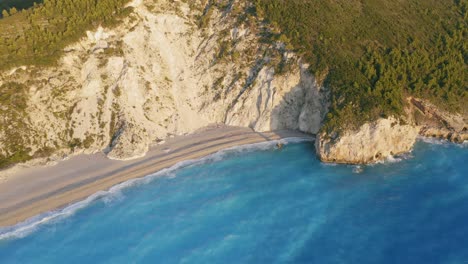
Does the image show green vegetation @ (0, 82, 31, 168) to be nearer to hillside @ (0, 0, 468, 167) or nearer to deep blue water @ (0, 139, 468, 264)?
hillside @ (0, 0, 468, 167)

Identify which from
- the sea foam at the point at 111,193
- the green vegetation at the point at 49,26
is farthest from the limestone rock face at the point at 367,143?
the green vegetation at the point at 49,26

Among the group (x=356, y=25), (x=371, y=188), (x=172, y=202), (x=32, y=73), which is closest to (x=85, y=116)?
(x=32, y=73)

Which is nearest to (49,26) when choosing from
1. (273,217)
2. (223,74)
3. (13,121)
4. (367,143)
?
(13,121)

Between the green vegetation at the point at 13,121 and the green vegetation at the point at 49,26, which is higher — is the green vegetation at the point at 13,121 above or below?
below

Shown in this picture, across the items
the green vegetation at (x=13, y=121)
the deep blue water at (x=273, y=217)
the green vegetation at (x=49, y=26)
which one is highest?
the green vegetation at (x=49, y=26)

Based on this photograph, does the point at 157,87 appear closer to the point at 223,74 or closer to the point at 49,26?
the point at 223,74

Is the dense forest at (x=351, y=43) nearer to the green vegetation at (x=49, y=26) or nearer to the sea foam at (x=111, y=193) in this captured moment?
the green vegetation at (x=49, y=26)

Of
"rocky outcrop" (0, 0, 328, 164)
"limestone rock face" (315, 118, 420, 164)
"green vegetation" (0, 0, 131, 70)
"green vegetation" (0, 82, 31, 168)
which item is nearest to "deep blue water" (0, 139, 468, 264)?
"limestone rock face" (315, 118, 420, 164)
